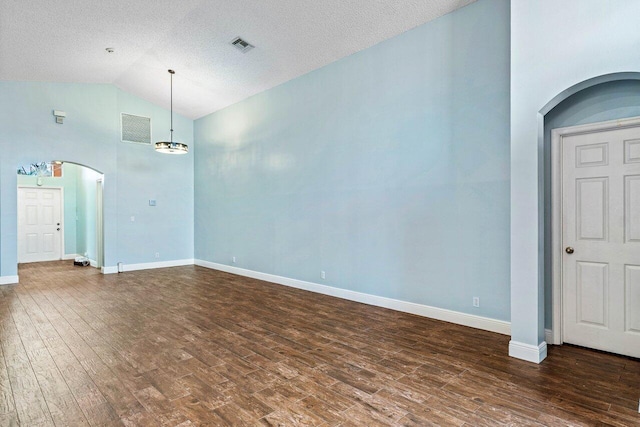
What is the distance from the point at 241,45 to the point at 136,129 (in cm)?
423

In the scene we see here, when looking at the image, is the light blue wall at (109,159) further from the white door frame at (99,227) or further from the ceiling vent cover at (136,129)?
the white door frame at (99,227)

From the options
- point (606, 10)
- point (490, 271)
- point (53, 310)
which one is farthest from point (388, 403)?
point (53, 310)

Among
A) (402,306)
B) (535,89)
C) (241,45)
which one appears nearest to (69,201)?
(241,45)

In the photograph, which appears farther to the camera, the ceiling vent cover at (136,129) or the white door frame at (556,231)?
the ceiling vent cover at (136,129)

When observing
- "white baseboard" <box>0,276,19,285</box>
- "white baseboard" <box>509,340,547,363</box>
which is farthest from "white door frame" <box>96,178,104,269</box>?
A: "white baseboard" <box>509,340,547,363</box>

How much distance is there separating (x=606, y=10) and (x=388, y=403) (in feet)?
11.2

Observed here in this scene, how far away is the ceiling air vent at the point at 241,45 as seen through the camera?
5.21 meters

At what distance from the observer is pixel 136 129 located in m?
8.12

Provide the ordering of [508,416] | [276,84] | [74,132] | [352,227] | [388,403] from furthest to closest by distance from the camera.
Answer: [74,132]
[276,84]
[352,227]
[388,403]
[508,416]

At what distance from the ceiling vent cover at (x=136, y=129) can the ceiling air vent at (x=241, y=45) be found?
13.2 ft

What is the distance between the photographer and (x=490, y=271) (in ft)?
12.5

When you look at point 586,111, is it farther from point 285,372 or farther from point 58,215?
point 58,215

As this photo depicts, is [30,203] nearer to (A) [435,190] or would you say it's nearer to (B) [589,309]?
(A) [435,190]

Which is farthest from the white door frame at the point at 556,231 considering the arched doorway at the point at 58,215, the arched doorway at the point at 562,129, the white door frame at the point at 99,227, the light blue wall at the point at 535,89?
the arched doorway at the point at 58,215
